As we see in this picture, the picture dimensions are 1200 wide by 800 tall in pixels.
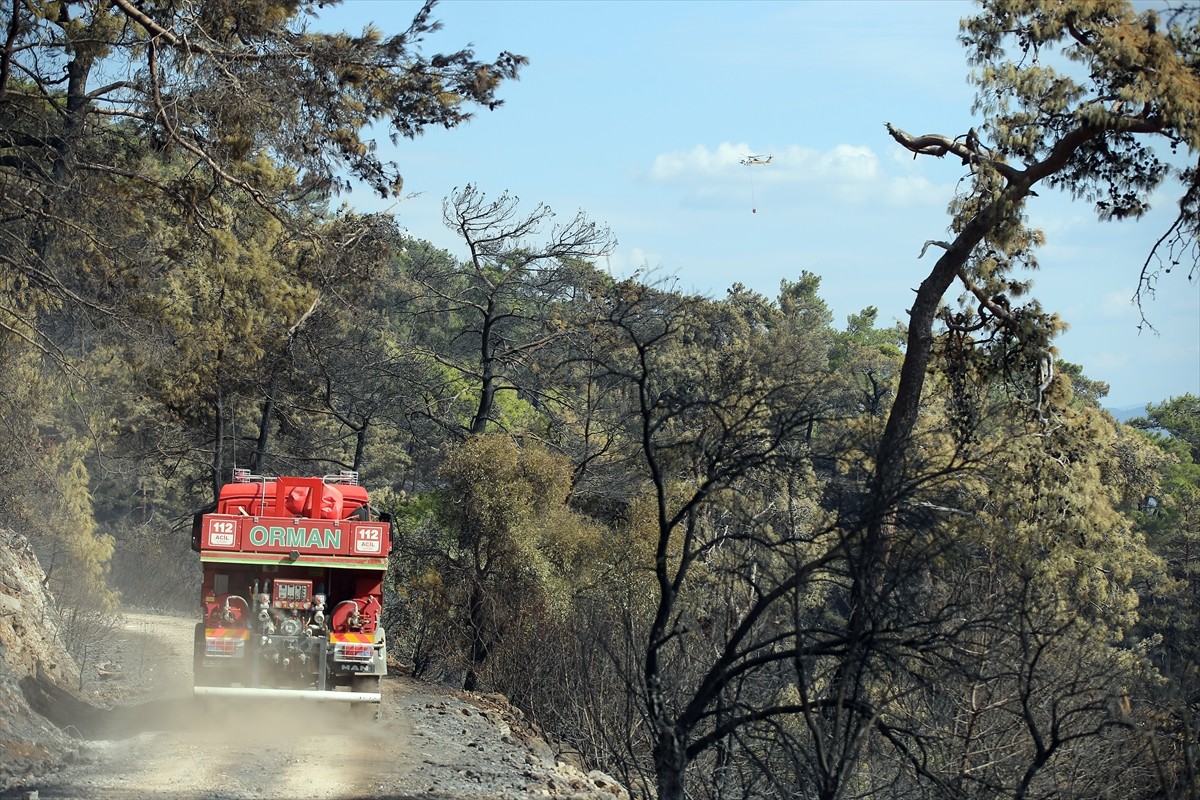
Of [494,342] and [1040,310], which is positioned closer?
[1040,310]

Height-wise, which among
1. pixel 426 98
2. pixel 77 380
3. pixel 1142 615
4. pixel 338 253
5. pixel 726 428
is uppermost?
pixel 426 98

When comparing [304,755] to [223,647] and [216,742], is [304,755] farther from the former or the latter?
[223,647]

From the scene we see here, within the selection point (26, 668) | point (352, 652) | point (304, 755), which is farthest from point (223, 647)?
point (26, 668)

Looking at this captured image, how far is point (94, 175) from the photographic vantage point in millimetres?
19406

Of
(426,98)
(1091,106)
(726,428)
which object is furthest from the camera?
(426,98)

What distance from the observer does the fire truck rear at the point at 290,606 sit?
16.8 meters

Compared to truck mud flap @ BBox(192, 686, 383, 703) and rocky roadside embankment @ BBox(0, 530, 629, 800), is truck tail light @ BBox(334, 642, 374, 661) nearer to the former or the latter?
truck mud flap @ BBox(192, 686, 383, 703)

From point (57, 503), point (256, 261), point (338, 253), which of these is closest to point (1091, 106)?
point (338, 253)

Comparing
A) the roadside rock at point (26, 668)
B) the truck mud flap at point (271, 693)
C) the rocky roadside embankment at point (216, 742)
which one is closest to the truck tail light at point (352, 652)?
the truck mud flap at point (271, 693)

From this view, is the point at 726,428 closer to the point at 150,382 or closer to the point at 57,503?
the point at 150,382

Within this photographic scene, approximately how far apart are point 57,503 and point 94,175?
21.2m

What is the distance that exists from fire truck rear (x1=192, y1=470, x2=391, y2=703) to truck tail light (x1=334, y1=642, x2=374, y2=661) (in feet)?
0.04

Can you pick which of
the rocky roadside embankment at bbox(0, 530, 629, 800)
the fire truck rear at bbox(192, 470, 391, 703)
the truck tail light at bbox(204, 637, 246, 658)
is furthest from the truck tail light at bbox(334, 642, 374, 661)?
the truck tail light at bbox(204, 637, 246, 658)

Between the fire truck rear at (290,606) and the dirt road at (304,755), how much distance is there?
69 centimetres
